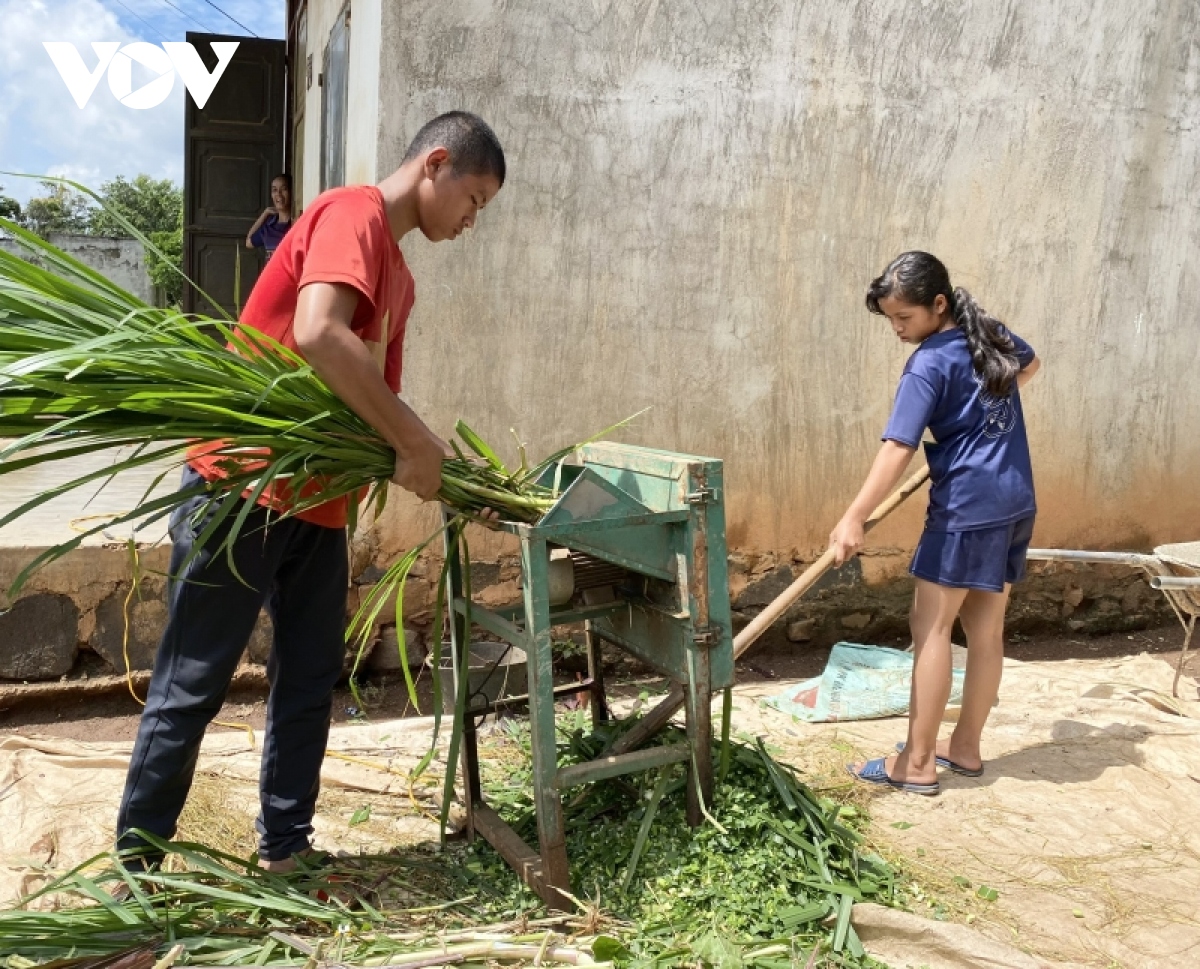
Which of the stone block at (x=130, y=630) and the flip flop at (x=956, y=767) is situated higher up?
the stone block at (x=130, y=630)

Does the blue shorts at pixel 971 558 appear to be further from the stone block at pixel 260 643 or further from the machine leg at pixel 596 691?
the stone block at pixel 260 643

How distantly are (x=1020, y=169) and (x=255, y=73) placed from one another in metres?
6.08

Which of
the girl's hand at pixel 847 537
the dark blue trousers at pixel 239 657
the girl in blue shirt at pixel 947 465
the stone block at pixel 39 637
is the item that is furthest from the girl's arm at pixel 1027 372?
the stone block at pixel 39 637

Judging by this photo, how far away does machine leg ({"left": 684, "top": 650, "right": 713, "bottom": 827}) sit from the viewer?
243 cm

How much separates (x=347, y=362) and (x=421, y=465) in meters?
0.28

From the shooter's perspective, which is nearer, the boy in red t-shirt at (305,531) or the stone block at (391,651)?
the boy in red t-shirt at (305,531)

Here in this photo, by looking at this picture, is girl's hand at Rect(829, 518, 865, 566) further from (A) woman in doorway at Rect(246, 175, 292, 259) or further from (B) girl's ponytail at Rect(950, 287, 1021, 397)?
(A) woman in doorway at Rect(246, 175, 292, 259)

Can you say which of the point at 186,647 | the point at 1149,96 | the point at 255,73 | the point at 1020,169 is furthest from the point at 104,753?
the point at 255,73

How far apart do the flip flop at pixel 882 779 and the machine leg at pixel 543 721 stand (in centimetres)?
127

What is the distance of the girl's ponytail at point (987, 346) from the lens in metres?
3.02

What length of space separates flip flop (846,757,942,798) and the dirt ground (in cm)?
112

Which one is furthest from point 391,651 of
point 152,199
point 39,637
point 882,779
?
point 152,199

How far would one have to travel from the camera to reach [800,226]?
4.42 m

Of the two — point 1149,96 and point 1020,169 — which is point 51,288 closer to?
point 1020,169
